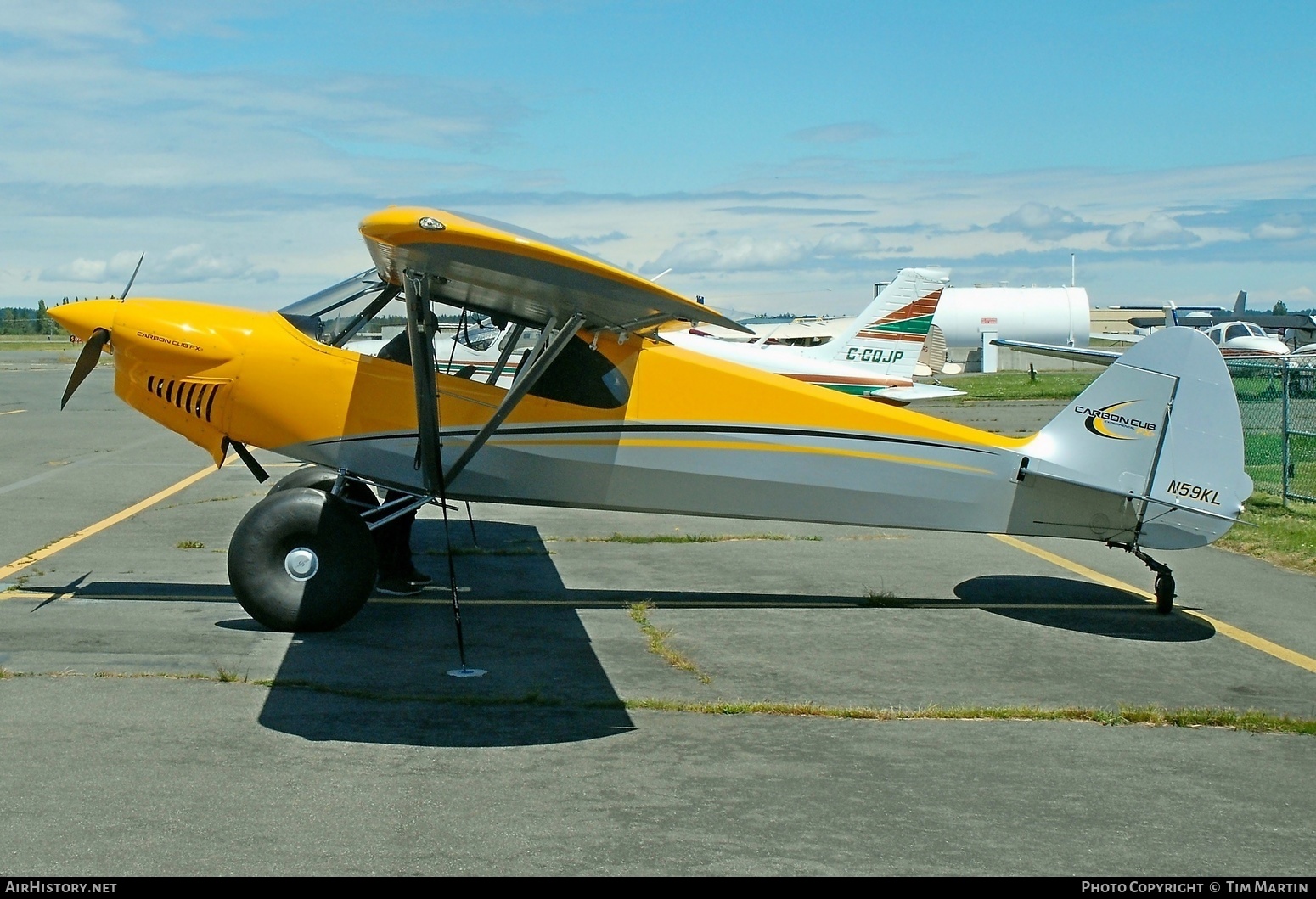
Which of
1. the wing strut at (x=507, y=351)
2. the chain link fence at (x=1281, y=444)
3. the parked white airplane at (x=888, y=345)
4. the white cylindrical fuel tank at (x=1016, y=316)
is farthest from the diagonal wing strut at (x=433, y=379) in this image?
the white cylindrical fuel tank at (x=1016, y=316)

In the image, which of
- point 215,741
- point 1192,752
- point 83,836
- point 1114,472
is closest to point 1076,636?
point 1114,472

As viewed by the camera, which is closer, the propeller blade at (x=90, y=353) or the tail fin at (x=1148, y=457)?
the propeller blade at (x=90, y=353)

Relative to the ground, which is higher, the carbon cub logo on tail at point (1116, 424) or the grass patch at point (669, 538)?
the carbon cub logo on tail at point (1116, 424)

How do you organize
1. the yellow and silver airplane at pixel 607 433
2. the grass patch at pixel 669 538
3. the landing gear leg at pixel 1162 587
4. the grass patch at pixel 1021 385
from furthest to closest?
the grass patch at pixel 1021 385 → the grass patch at pixel 669 538 → the landing gear leg at pixel 1162 587 → the yellow and silver airplane at pixel 607 433

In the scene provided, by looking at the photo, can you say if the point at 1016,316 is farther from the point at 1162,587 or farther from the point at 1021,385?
the point at 1162,587

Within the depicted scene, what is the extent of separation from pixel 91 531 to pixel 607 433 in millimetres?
5459

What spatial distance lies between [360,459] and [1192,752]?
5.02 m

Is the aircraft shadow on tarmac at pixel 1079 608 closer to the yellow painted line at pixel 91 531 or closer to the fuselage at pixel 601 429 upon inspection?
the fuselage at pixel 601 429

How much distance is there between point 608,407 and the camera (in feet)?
25.9

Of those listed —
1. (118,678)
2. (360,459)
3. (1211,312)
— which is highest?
(1211,312)

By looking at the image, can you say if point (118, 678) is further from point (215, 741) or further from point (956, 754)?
point (956, 754)

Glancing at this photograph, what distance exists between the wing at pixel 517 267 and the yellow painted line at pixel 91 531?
13.3ft

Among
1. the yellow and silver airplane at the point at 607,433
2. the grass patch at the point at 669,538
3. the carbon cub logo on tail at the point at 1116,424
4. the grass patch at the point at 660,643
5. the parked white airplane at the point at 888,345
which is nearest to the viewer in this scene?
the grass patch at the point at 660,643

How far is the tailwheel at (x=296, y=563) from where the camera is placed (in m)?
7.07
